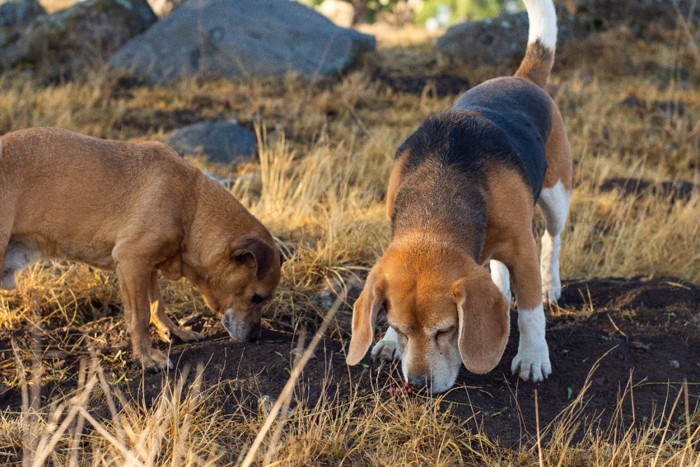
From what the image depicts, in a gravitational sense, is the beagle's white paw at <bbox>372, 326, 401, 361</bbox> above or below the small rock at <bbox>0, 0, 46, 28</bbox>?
above

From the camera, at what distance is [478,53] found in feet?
47.9

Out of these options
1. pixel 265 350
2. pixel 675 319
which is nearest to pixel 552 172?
pixel 675 319

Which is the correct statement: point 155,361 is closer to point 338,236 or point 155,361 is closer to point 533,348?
point 338,236

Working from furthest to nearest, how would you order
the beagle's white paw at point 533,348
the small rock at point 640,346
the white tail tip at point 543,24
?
the white tail tip at point 543,24, the small rock at point 640,346, the beagle's white paw at point 533,348

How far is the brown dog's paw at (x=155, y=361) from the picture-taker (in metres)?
4.89

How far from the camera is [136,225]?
16.4 ft

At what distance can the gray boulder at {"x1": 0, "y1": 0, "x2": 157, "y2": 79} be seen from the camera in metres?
13.6

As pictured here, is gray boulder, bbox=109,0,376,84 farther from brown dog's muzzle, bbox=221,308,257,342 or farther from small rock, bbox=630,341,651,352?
small rock, bbox=630,341,651,352

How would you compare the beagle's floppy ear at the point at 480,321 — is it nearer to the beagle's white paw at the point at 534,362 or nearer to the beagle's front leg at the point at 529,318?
the beagle's front leg at the point at 529,318

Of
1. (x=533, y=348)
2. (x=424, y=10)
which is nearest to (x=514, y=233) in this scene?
(x=533, y=348)

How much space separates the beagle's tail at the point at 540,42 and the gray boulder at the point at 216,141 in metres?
4.19

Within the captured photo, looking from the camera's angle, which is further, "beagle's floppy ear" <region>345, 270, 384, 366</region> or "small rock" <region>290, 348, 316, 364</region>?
"small rock" <region>290, 348, 316, 364</region>

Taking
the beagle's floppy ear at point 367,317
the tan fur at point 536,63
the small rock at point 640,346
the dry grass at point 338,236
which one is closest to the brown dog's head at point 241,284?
the dry grass at point 338,236

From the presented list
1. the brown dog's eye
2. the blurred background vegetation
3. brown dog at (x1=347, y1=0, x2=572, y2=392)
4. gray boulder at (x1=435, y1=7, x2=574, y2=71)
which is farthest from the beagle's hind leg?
the blurred background vegetation
